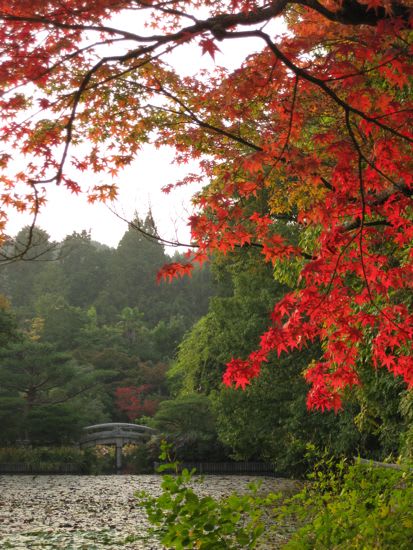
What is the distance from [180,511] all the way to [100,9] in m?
2.76

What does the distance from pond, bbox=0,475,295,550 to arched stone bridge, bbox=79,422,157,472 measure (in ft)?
12.6

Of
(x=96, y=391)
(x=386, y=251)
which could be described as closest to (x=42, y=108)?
(x=386, y=251)

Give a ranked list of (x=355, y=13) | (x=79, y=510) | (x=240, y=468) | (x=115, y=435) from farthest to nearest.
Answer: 1. (x=115, y=435)
2. (x=240, y=468)
3. (x=79, y=510)
4. (x=355, y=13)

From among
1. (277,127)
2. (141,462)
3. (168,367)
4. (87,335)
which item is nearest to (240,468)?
(141,462)

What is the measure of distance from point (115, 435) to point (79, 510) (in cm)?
1107

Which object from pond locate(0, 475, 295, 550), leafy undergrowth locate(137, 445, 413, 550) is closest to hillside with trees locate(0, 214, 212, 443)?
pond locate(0, 475, 295, 550)

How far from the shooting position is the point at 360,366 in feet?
29.1

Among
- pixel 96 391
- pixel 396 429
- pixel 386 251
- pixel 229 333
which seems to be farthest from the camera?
pixel 96 391

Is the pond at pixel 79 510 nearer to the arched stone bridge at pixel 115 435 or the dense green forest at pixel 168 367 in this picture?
the dense green forest at pixel 168 367

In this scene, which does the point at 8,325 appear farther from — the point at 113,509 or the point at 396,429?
the point at 396,429

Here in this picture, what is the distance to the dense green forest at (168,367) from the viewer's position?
500 inches

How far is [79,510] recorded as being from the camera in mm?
10578

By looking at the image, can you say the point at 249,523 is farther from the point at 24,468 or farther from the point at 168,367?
the point at 168,367

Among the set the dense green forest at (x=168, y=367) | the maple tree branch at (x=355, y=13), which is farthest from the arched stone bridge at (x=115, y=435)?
the maple tree branch at (x=355, y=13)
